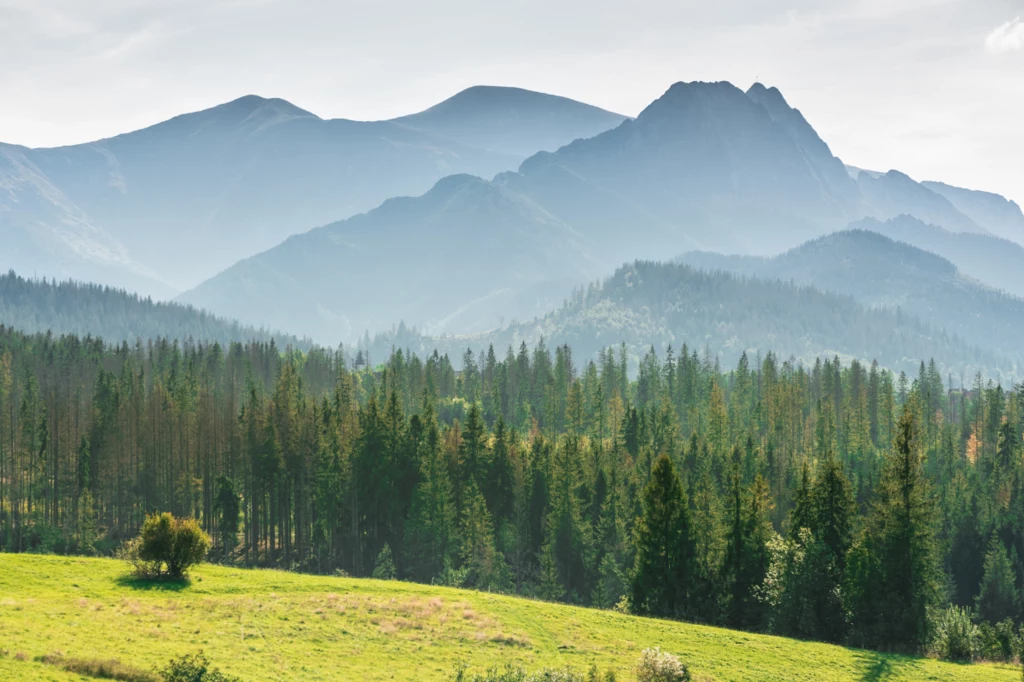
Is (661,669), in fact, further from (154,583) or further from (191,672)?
(154,583)

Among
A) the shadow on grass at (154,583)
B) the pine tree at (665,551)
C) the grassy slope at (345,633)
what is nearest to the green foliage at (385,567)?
Result: the grassy slope at (345,633)

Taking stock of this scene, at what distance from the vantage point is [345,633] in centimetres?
5831

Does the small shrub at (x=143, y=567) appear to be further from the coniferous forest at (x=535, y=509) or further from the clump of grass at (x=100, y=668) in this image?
the coniferous forest at (x=535, y=509)

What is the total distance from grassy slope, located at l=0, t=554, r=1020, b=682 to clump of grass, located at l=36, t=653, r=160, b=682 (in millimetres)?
831

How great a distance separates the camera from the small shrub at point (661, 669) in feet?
170

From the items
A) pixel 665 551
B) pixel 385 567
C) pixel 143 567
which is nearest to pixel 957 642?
pixel 665 551

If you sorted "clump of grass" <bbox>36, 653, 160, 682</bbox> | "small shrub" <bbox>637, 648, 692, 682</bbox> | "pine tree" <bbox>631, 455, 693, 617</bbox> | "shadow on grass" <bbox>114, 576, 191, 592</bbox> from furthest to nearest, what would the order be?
"pine tree" <bbox>631, 455, 693, 617</bbox> → "shadow on grass" <bbox>114, 576, 191, 592</bbox> → "small shrub" <bbox>637, 648, 692, 682</bbox> → "clump of grass" <bbox>36, 653, 160, 682</bbox>

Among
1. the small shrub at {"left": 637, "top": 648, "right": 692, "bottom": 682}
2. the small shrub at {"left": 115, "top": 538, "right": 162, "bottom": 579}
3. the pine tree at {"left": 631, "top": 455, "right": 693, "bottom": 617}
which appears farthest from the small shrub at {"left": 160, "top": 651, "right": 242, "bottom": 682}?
the pine tree at {"left": 631, "top": 455, "right": 693, "bottom": 617}

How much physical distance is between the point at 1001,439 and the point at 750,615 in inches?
3485

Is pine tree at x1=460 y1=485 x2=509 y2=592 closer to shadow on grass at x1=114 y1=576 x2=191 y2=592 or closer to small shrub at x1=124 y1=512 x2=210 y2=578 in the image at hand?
small shrub at x1=124 y1=512 x2=210 y2=578

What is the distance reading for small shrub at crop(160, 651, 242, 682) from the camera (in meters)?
44.4

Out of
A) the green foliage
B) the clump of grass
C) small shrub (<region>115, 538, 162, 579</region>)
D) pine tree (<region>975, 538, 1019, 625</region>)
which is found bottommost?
pine tree (<region>975, 538, 1019, 625</region>)

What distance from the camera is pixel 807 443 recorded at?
7013 inches

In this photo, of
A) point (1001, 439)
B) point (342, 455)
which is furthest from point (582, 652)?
point (1001, 439)
